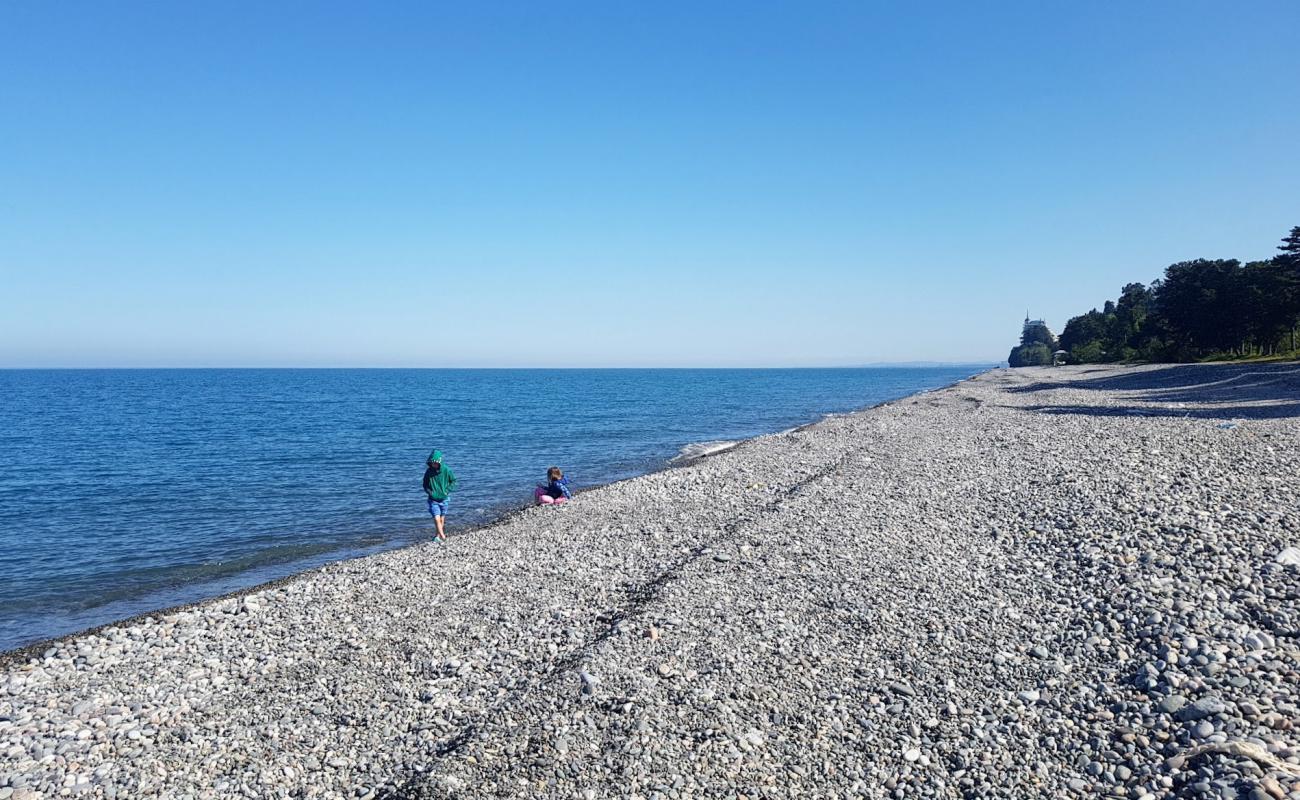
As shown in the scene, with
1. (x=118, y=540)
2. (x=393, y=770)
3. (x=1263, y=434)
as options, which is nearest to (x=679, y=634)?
(x=393, y=770)

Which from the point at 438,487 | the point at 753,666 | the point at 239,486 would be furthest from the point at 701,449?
the point at 753,666

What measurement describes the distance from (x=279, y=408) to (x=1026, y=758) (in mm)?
89208

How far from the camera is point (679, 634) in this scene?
1031 centimetres

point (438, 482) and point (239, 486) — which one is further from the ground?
point (438, 482)

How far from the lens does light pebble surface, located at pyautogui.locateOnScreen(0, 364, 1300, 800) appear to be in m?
6.91

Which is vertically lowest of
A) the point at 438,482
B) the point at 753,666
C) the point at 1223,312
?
the point at 753,666

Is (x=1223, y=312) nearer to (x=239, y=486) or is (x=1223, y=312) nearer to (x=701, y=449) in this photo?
(x=701, y=449)

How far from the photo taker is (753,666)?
9117 mm

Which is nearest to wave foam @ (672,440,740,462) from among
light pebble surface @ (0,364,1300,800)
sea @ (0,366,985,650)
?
sea @ (0,366,985,650)

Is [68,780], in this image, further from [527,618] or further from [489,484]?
[489,484]

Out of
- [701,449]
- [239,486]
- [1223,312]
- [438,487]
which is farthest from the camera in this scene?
[1223,312]

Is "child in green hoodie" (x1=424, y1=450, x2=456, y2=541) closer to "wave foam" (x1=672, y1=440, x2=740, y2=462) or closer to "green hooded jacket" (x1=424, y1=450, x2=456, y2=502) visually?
"green hooded jacket" (x1=424, y1=450, x2=456, y2=502)

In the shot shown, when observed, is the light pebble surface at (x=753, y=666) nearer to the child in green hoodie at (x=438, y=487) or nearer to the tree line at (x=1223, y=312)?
the child in green hoodie at (x=438, y=487)

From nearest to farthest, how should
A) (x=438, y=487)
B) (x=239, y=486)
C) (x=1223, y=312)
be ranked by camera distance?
1. (x=438, y=487)
2. (x=239, y=486)
3. (x=1223, y=312)
